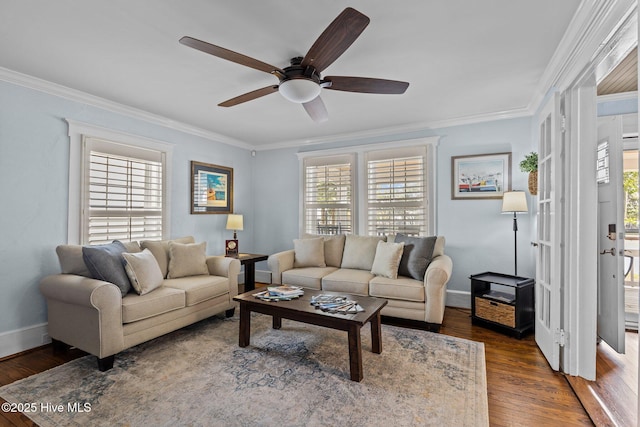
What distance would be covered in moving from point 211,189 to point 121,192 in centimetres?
134

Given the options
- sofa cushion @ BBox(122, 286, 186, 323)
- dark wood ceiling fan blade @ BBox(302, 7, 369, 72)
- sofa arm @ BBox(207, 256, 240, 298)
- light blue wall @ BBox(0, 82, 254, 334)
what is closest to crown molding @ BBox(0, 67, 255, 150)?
light blue wall @ BBox(0, 82, 254, 334)

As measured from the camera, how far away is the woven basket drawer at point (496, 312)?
3.14 m

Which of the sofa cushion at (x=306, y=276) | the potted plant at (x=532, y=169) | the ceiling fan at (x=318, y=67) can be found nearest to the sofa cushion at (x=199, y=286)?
the sofa cushion at (x=306, y=276)

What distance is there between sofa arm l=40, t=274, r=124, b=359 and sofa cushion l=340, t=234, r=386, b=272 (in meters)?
2.62

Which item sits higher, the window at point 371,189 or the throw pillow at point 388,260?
the window at point 371,189

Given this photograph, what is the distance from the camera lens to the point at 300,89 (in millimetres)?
2311

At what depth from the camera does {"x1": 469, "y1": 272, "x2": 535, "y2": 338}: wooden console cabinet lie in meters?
3.11

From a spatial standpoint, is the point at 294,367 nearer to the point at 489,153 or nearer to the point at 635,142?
the point at 489,153

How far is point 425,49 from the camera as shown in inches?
94.3

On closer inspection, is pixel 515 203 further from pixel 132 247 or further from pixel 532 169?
pixel 132 247

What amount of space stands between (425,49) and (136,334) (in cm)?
329

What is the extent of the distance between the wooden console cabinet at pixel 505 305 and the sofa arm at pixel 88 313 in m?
3.46

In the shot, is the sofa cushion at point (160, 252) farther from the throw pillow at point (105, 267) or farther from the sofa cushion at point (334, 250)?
the sofa cushion at point (334, 250)

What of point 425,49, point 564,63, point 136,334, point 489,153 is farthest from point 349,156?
point 136,334
